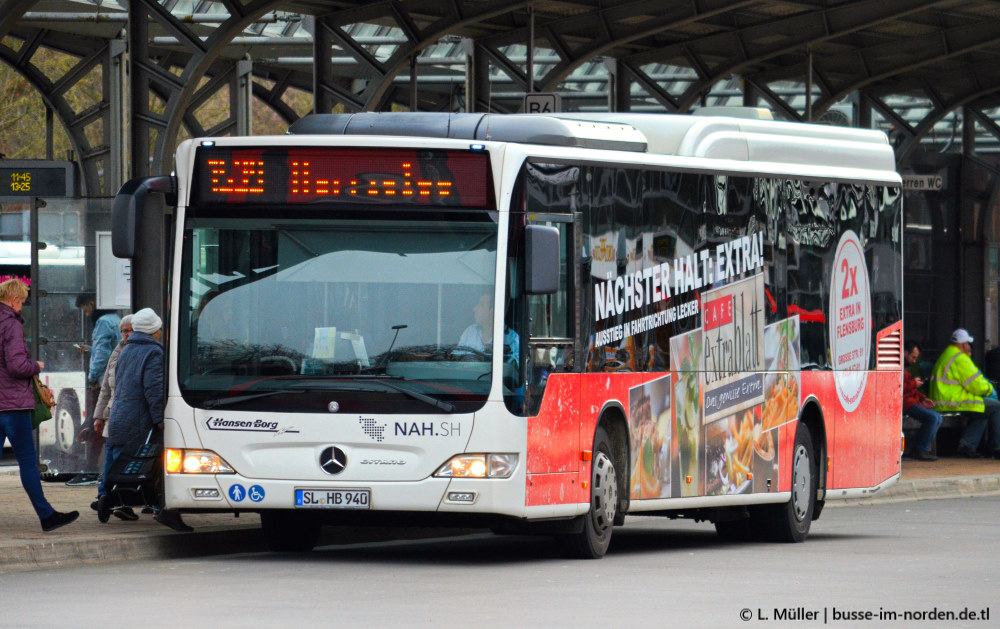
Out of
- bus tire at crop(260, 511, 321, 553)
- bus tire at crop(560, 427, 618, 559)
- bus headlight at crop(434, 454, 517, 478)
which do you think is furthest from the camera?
bus tire at crop(260, 511, 321, 553)

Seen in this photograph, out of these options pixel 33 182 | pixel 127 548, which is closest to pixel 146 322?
pixel 127 548

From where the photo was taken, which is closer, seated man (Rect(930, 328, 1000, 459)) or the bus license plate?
the bus license plate

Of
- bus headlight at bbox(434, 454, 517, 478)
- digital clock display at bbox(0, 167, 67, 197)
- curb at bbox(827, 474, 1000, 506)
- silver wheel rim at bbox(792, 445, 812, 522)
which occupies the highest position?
digital clock display at bbox(0, 167, 67, 197)

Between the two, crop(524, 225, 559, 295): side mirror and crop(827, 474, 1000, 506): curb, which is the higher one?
crop(524, 225, 559, 295): side mirror

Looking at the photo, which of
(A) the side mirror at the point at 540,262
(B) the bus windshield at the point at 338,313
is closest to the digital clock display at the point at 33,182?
(B) the bus windshield at the point at 338,313

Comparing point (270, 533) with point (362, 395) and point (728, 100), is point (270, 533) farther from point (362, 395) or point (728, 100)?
point (728, 100)

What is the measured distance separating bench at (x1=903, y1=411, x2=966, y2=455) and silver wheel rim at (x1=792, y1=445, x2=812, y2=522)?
443 inches

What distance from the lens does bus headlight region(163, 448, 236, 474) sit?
12.3 metres

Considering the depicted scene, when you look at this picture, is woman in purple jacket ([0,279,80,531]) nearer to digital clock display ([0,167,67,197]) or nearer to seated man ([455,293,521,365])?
seated man ([455,293,521,365])

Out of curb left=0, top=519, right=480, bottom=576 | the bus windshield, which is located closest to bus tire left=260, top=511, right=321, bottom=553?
curb left=0, top=519, right=480, bottom=576

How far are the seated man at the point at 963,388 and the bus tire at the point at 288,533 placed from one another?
14959 mm

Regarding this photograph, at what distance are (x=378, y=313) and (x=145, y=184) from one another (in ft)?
5.13

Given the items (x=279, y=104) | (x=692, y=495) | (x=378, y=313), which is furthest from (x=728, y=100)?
(x=378, y=313)

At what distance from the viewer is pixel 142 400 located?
A: 14.3 metres
